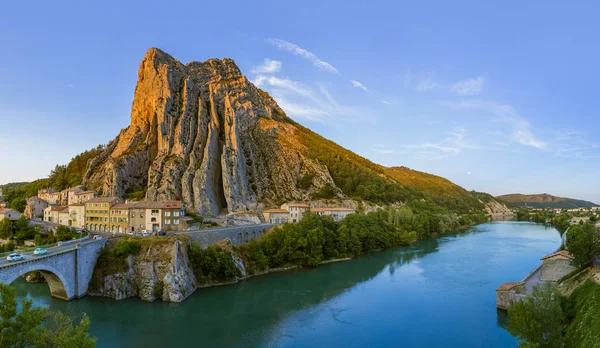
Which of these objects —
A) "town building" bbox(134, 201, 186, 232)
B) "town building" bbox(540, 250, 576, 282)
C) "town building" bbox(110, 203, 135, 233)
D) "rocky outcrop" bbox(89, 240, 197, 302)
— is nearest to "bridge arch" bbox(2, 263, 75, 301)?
"rocky outcrop" bbox(89, 240, 197, 302)

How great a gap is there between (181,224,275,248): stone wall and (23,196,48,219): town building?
2959cm

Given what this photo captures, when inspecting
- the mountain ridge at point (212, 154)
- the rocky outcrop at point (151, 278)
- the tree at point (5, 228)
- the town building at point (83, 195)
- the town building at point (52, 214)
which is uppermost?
the mountain ridge at point (212, 154)

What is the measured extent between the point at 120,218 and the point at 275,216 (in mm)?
21360

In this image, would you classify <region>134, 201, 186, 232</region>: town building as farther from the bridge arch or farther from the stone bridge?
the bridge arch

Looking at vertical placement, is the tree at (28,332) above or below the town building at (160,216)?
below

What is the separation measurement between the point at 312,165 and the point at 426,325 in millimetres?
57455

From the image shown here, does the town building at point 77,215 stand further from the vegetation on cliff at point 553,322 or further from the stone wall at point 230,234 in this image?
the vegetation on cliff at point 553,322

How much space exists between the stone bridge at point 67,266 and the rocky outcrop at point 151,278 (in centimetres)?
103

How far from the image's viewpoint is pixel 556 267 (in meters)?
26.4

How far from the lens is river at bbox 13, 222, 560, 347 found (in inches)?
842

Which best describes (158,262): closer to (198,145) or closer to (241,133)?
(198,145)

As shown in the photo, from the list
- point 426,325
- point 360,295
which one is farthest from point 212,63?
point 426,325

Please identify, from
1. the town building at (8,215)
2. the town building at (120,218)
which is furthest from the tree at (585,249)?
the town building at (8,215)

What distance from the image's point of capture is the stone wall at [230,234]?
36.3m
